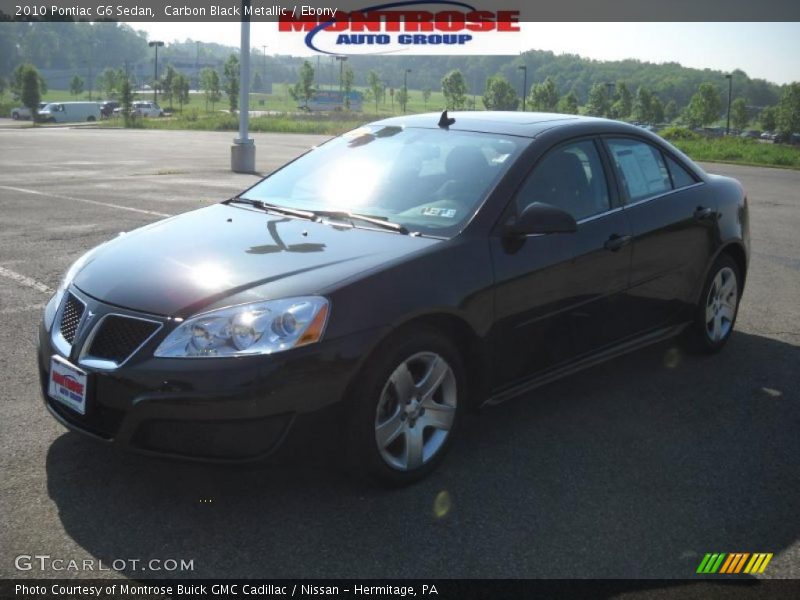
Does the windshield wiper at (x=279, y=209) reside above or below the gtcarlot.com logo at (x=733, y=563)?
above

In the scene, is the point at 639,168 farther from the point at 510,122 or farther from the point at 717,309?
the point at 717,309

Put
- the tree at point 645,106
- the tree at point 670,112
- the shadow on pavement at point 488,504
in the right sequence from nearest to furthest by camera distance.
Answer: the shadow on pavement at point 488,504
the tree at point 645,106
the tree at point 670,112

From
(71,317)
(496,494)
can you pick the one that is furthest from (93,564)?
(496,494)

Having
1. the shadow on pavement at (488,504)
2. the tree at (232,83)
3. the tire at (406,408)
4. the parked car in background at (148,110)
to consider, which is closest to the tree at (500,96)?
the tree at (232,83)

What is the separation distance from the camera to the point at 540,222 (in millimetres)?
4121

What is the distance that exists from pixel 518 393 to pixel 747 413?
145 cm

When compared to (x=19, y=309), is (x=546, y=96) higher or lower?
higher

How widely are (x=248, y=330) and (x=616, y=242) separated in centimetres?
228

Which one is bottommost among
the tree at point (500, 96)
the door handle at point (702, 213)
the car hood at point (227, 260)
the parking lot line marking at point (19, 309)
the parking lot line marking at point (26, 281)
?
the parking lot line marking at point (19, 309)

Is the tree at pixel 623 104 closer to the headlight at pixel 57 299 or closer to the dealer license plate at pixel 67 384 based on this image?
the headlight at pixel 57 299

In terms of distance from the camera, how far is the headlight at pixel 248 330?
332 cm

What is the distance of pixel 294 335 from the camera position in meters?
3.38

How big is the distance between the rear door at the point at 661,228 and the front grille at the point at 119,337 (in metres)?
2.76

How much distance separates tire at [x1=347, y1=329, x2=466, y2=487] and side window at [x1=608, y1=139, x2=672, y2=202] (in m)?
1.82
